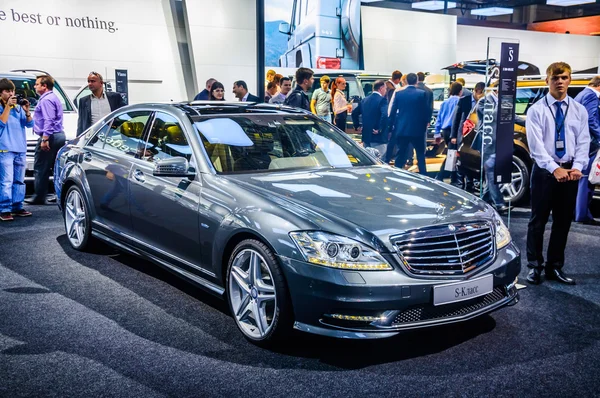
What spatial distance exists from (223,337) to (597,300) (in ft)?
9.32

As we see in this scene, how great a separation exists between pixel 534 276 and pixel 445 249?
2.01 meters

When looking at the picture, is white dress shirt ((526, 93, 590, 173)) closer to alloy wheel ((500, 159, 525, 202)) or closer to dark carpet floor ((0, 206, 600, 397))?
dark carpet floor ((0, 206, 600, 397))

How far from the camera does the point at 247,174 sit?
13.8ft

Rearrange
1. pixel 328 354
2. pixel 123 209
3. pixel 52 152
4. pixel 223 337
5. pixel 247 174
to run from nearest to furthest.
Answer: pixel 328 354, pixel 223 337, pixel 247 174, pixel 123 209, pixel 52 152

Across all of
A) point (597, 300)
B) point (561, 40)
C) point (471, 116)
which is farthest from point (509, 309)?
point (561, 40)

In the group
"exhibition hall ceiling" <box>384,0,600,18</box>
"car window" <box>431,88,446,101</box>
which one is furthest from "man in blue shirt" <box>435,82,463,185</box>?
"exhibition hall ceiling" <box>384,0,600,18</box>

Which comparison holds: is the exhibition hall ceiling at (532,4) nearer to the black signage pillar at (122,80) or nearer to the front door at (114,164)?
the black signage pillar at (122,80)

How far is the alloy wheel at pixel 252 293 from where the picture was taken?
3.66 meters

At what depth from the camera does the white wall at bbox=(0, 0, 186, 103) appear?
487 inches

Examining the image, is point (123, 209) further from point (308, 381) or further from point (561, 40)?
point (561, 40)

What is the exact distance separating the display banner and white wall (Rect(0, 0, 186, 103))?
2336 millimetres

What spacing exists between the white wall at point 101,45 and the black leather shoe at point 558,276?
10691 millimetres

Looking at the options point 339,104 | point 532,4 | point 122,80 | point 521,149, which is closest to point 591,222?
point 521,149

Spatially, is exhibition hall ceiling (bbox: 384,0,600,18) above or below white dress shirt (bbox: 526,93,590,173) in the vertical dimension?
above
